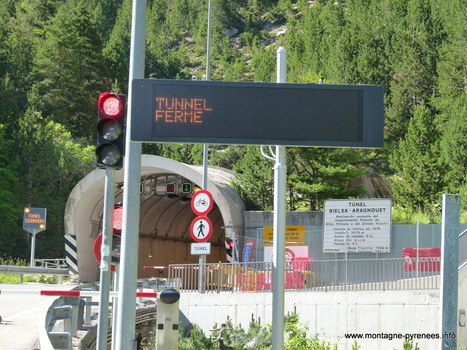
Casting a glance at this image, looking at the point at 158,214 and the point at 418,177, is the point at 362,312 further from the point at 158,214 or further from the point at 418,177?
the point at 418,177

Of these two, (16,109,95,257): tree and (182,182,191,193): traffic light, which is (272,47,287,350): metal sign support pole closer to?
(182,182,191,193): traffic light

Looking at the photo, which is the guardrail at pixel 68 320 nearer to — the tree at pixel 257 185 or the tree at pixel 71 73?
the tree at pixel 257 185

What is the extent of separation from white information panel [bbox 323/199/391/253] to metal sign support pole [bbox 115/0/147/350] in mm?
16207

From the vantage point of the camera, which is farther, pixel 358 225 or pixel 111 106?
pixel 358 225

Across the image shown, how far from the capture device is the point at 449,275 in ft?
22.0

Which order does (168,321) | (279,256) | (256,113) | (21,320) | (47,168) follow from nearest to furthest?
(256,113), (279,256), (168,321), (21,320), (47,168)

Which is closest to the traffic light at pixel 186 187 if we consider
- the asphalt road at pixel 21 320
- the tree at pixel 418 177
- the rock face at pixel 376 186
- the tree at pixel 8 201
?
the asphalt road at pixel 21 320

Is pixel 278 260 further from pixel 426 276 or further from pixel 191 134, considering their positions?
pixel 426 276

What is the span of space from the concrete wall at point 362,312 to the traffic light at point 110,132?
836 centimetres

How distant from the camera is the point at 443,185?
1738 inches

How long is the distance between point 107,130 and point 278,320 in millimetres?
3237

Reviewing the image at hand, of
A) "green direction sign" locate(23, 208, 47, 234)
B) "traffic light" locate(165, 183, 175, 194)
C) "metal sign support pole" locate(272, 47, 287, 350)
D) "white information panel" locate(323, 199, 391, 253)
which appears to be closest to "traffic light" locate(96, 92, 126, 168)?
"metal sign support pole" locate(272, 47, 287, 350)

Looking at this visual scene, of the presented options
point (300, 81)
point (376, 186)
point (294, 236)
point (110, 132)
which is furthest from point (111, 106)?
point (376, 186)

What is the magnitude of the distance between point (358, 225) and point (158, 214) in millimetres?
15619
